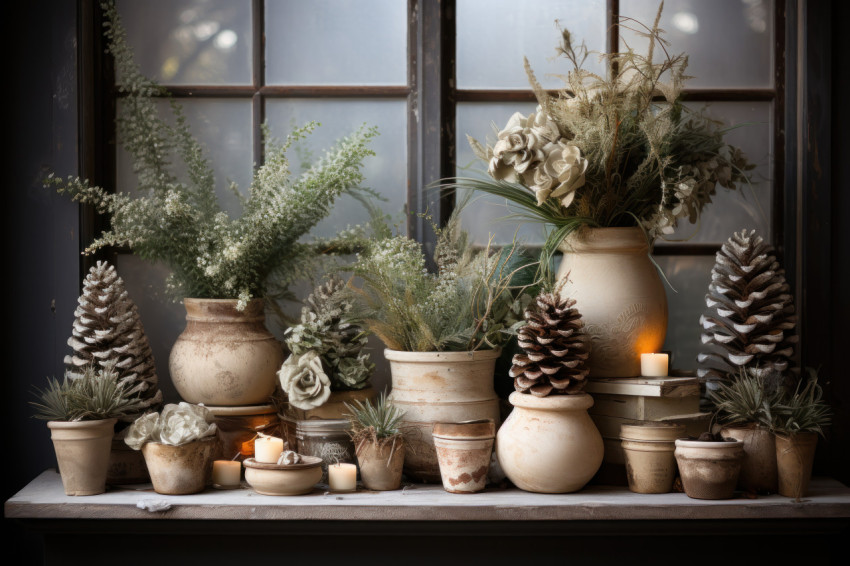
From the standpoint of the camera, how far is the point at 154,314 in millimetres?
2006

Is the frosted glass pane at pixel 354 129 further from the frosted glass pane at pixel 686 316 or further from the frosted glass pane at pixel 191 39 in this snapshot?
the frosted glass pane at pixel 686 316

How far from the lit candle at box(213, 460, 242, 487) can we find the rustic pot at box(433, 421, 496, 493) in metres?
0.44

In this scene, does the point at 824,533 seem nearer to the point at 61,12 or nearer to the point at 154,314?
the point at 154,314

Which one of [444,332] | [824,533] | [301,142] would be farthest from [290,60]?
[824,533]

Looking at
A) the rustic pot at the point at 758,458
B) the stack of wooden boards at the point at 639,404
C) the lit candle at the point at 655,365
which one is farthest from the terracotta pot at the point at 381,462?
the rustic pot at the point at 758,458

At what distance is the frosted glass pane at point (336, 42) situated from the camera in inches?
79.6

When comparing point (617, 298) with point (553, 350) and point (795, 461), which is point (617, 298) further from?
point (795, 461)

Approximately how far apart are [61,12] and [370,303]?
1.04 meters

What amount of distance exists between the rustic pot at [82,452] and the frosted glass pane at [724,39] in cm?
163

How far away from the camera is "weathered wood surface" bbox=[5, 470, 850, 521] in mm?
1510

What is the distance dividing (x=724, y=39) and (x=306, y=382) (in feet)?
4.61

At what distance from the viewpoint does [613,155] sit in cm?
164

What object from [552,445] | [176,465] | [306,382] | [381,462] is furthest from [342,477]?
[552,445]

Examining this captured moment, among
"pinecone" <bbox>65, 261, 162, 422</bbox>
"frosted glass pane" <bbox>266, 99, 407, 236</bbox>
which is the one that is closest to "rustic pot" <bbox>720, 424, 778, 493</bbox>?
"frosted glass pane" <bbox>266, 99, 407, 236</bbox>
